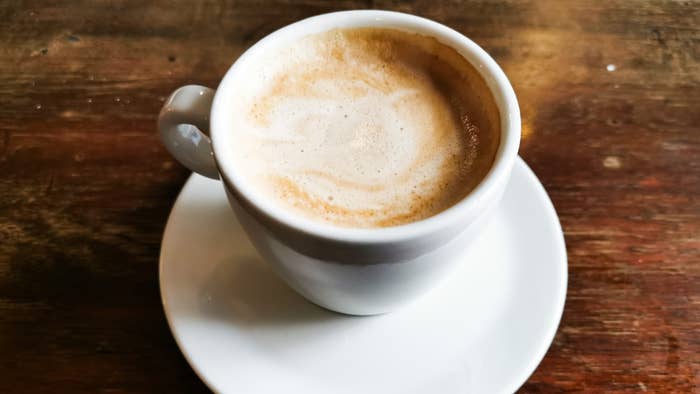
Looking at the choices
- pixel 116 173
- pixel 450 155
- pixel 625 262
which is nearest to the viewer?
pixel 450 155

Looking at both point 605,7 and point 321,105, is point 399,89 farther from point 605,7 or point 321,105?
point 605,7

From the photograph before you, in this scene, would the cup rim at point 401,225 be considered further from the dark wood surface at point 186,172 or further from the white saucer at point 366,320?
the dark wood surface at point 186,172

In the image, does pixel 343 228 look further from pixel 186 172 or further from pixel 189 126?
pixel 186 172

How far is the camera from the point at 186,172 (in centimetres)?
106

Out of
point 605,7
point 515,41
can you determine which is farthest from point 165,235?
point 605,7

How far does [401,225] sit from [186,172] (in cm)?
49

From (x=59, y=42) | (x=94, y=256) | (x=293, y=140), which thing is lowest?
(x=94, y=256)

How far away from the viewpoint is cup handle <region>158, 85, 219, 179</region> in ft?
2.60

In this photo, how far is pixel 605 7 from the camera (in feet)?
4.39

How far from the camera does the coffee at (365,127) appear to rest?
0.78 meters

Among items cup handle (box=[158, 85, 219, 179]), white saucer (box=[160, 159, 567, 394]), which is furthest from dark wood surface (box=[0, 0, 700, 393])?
cup handle (box=[158, 85, 219, 179])

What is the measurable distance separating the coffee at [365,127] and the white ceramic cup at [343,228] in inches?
0.8

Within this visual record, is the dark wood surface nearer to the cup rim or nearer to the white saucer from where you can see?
the white saucer

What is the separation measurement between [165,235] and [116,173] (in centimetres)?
21
